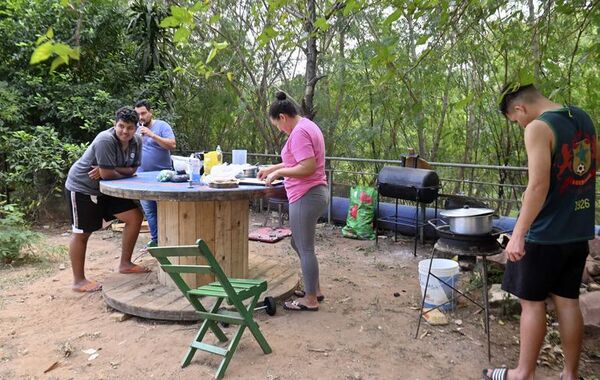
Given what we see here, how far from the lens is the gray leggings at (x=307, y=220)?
10.4 ft

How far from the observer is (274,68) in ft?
27.0

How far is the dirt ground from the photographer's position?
254 cm

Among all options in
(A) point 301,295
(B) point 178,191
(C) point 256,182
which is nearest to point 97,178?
(B) point 178,191

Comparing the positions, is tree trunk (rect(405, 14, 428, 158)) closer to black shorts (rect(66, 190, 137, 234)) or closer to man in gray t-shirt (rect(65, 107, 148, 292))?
man in gray t-shirt (rect(65, 107, 148, 292))

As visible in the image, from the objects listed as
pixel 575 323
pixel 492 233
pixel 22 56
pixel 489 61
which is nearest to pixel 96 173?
pixel 492 233

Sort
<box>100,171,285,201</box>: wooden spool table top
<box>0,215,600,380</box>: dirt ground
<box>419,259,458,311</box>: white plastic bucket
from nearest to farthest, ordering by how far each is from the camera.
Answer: <box>0,215,600,380</box>: dirt ground → <box>100,171,285,201</box>: wooden spool table top → <box>419,259,458,311</box>: white plastic bucket

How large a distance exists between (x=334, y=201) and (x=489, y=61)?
3107 mm

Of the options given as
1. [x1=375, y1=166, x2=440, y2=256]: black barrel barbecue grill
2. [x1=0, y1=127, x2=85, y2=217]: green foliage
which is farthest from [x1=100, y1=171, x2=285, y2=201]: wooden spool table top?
[x1=0, y1=127, x2=85, y2=217]: green foliage

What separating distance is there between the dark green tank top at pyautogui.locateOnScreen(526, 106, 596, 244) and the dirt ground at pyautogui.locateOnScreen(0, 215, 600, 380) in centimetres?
89

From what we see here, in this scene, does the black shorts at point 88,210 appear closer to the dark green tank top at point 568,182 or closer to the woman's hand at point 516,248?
the woman's hand at point 516,248

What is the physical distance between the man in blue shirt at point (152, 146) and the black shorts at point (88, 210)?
537 millimetres

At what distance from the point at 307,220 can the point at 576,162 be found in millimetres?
1678

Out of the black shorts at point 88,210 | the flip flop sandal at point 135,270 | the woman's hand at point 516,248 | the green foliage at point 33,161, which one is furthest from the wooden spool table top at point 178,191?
the green foliage at point 33,161

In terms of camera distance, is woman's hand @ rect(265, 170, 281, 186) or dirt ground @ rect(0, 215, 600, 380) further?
woman's hand @ rect(265, 170, 281, 186)
